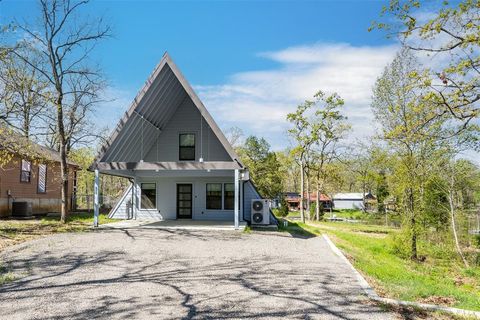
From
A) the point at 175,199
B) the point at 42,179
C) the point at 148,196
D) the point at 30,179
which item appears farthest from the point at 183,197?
the point at 42,179

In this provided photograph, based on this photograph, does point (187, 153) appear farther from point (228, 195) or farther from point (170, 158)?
point (228, 195)

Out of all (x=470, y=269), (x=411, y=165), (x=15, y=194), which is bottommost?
(x=470, y=269)

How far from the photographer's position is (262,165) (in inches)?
1572

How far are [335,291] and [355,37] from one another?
8.82 meters

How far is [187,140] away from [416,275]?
1127 centimetres

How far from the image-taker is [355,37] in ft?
40.4

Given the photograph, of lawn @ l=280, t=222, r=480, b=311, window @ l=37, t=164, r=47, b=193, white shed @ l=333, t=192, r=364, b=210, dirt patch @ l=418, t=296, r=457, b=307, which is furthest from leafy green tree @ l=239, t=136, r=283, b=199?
dirt patch @ l=418, t=296, r=457, b=307

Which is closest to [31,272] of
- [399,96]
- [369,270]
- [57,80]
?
[369,270]

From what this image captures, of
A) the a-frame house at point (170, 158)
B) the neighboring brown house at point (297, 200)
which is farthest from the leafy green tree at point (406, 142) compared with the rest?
the neighboring brown house at point (297, 200)

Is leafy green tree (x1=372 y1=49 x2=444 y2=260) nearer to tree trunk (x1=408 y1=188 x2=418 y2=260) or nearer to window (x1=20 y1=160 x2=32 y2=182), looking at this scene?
tree trunk (x1=408 y1=188 x2=418 y2=260)

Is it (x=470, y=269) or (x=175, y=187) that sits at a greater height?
(x=175, y=187)

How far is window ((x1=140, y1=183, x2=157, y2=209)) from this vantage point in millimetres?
19406

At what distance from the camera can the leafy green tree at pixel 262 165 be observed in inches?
1553

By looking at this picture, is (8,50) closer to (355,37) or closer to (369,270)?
(355,37)
